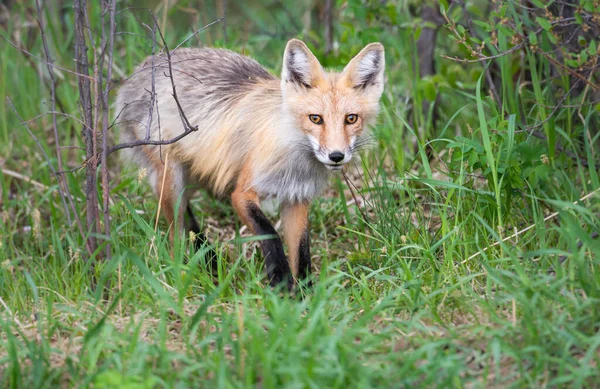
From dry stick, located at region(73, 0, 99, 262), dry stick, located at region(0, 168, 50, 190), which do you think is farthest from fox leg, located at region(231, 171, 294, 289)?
dry stick, located at region(0, 168, 50, 190)

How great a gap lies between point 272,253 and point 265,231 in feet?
0.51

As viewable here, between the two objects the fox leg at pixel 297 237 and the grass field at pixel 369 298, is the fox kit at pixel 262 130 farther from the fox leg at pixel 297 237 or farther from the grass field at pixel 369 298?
the grass field at pixel 369 298

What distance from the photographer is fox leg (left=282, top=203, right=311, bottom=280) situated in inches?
183

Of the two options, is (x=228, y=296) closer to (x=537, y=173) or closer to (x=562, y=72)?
(x=537, y=173)

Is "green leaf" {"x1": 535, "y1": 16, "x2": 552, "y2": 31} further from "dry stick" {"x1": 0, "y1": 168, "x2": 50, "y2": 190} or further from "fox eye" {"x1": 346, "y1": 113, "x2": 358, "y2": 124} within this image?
"dry stick" {"x1": 0, "y1": 168, "x2": 50, "y2": 190}

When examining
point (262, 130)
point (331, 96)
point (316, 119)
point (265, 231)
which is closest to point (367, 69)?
point (331, 96)

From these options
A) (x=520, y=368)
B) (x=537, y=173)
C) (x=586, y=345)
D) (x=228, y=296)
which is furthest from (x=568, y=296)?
(x=228, y=296)

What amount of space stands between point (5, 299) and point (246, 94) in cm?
196

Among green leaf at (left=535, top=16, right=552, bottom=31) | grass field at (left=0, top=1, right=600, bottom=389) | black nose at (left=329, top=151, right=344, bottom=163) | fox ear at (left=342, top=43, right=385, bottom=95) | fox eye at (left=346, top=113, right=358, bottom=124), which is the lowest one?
grass field at (left=0, top=1, right=600, bottom=389)

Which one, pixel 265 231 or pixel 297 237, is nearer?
pixel 265 231

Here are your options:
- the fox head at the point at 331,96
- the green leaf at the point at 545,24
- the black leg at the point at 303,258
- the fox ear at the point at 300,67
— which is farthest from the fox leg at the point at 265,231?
the green leaf at the point at 545,24

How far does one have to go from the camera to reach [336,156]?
13.4ft

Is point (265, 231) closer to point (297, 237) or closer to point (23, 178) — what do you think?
point (297, 237)

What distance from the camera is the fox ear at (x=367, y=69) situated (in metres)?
4.48
